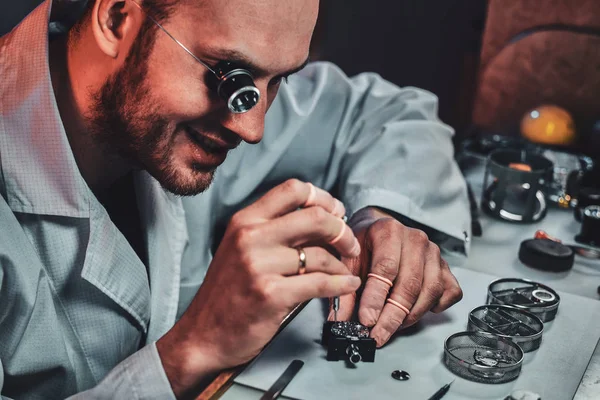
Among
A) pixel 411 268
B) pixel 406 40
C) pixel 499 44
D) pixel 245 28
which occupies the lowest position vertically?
pixel 411 268

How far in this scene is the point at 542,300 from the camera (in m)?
1.29

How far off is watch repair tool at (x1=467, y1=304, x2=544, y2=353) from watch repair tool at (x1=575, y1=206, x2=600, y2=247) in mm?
495

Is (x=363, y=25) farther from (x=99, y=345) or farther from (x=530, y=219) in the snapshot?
(x=99, y=345)

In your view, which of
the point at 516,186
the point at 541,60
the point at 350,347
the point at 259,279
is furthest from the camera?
the point at 541,60

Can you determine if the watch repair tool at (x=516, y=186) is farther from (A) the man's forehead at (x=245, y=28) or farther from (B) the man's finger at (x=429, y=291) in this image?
(A) the man's forehead at (x=245, y=28)

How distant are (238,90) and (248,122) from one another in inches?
4.8

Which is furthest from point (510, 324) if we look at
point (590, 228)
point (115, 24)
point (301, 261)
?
point (115, 24)

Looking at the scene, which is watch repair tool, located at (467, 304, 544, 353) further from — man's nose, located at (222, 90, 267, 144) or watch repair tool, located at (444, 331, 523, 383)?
man's nose, located at (222, 90, 267, 144)

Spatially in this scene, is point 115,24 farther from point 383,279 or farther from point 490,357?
point 490,357

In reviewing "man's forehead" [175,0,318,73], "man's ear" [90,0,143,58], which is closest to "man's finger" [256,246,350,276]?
"man's forehead" [175,0,318,73]

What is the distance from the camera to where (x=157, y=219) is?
1.59 meters

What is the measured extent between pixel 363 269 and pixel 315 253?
0.28 m

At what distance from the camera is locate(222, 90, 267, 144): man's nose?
1.27m

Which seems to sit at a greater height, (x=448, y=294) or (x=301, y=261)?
(x=301, y=261)
